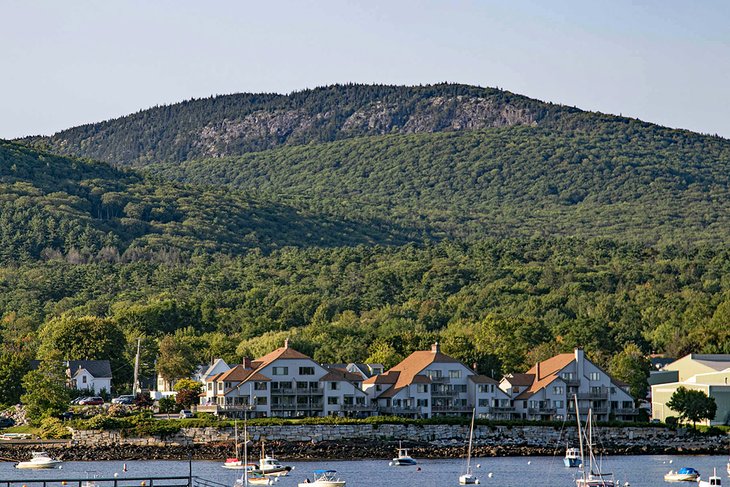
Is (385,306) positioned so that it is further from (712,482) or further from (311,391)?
(712,482)

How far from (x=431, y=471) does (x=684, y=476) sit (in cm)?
1300

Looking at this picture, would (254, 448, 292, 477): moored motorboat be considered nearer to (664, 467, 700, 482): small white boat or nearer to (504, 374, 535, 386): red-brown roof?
(664, 467, 700, 482): small white boat

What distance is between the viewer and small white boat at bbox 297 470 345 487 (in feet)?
231

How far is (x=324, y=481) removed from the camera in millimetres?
70875

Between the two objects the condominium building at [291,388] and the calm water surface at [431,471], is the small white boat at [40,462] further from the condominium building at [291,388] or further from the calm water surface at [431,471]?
the condominium building at [291,388]

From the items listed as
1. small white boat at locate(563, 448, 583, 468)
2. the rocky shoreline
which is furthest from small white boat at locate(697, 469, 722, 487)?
the rocky shoreline

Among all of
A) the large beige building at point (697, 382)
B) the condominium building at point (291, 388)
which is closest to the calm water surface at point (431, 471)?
the condominium building at point (291, 388)

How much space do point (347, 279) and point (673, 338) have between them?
182 ft

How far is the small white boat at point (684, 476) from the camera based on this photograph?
75.5 m

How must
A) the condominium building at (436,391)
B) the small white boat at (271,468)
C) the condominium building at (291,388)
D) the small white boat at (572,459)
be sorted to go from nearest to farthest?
the small white boat at (271,468) < the small white boat at (572,459) < the condominium building at (291,388) < the condominium building at (436,391)

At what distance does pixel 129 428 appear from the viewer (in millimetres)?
90438

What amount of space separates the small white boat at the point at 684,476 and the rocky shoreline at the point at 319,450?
46.7 feet

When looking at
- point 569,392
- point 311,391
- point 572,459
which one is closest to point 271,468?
point 572,459

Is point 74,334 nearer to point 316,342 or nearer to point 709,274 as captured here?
point 316,342
